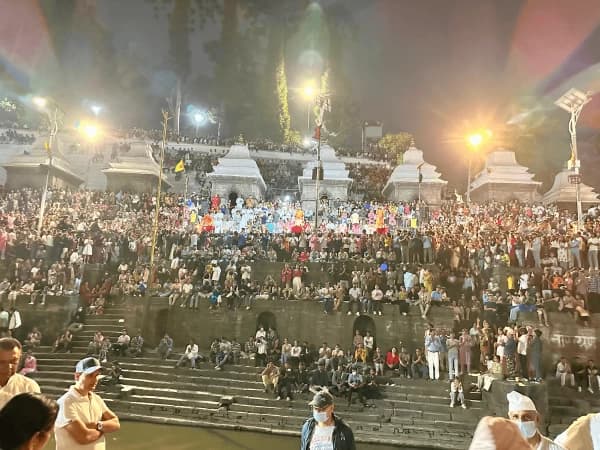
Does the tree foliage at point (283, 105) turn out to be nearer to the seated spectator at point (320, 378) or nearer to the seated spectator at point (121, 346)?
the seated spectator at point (121, 346)

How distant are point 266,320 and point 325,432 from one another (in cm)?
1205

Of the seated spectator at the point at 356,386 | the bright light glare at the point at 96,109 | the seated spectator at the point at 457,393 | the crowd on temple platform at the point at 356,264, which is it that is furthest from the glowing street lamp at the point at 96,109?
the seated spectator at the point at 457,393

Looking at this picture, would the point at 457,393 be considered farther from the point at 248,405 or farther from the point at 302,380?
the point at 248,405

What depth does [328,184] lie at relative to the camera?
27.2 metres

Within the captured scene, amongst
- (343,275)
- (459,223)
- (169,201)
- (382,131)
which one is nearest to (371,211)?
(459,223)

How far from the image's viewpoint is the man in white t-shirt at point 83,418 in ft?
10.3

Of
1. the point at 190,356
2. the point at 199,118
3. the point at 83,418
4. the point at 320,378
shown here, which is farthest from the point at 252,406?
the point at 199,118

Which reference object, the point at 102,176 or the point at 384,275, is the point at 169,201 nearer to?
the point at 102,176

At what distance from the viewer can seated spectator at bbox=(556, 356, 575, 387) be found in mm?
11969

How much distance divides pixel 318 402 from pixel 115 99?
4535cm

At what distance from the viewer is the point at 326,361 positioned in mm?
12625

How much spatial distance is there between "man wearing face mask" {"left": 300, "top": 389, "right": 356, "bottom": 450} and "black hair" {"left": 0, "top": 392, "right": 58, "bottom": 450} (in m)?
2.37

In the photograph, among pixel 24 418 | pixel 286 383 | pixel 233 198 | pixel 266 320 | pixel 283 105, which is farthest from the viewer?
pixel 283 105

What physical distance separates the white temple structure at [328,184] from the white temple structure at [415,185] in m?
2.76
